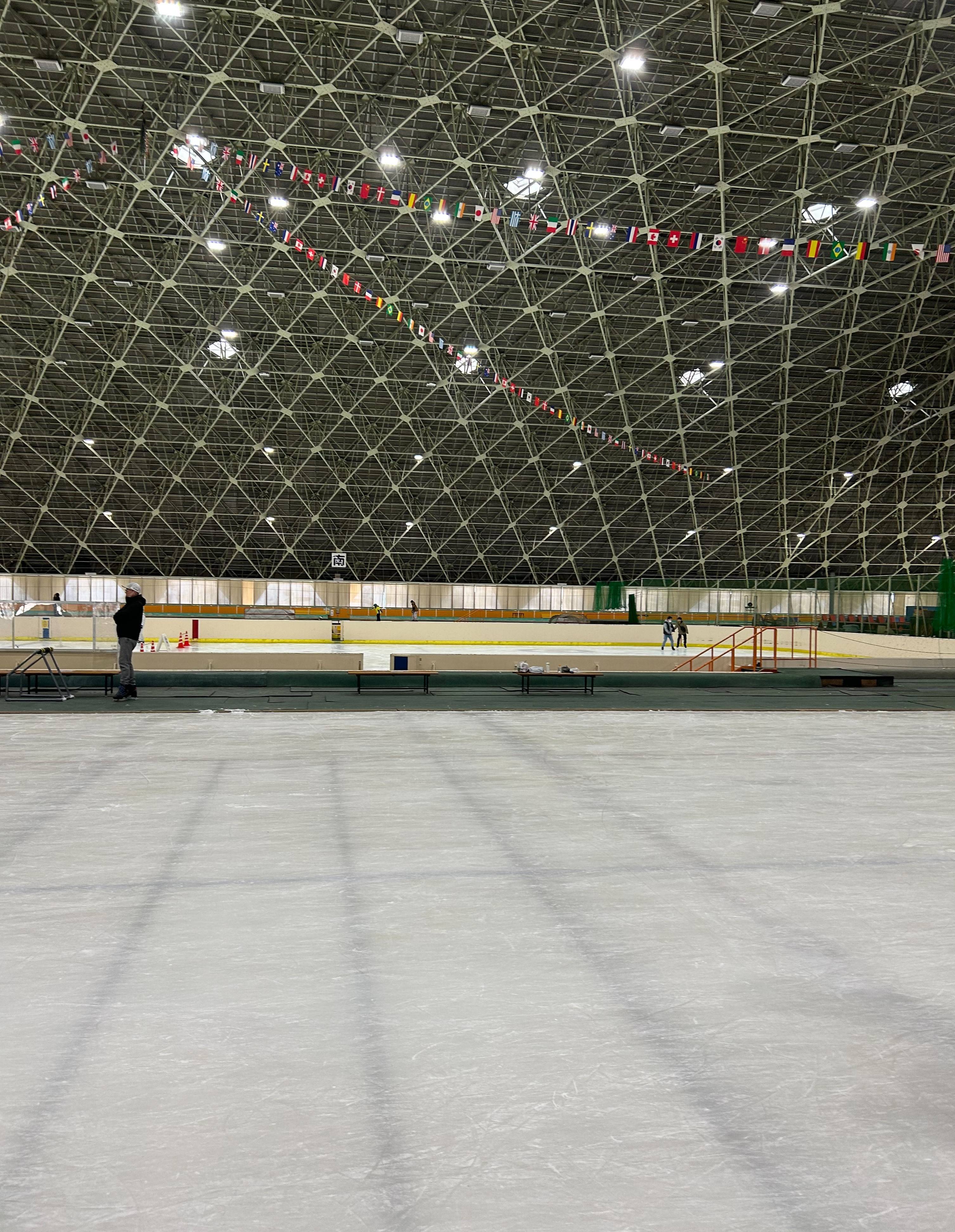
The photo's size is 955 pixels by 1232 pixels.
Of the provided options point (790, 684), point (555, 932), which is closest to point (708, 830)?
point (555, 932)

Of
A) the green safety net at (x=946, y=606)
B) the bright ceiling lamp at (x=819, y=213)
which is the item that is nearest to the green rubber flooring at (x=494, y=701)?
the green safety net at (x=946, y=606)

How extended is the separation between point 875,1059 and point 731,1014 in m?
0.55

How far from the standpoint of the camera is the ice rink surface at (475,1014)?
2434mm

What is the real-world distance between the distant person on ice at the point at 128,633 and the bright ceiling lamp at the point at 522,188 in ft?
79.9

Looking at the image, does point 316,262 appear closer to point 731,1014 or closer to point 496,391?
point 496,391

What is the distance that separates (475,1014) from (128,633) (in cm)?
1331

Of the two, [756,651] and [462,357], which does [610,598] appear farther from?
[756,651]

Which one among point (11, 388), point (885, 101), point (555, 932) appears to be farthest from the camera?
point (11, 388)

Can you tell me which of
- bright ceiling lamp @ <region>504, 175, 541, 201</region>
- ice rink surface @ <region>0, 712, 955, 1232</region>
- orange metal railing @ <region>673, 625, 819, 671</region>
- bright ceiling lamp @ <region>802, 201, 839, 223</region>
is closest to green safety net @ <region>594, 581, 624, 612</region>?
orange metal railing @ <region>673, 625, 819, 671</region>

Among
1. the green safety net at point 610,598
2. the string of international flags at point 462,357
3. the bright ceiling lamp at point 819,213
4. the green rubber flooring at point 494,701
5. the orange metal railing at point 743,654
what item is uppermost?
the bright ceiling lamp at point 819,213

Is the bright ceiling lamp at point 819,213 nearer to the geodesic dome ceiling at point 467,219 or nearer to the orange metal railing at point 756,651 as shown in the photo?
the geodesic dome ceiling at point 467,219

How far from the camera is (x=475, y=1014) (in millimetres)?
3531

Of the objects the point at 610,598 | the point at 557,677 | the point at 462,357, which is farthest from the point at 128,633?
the point at 610,598

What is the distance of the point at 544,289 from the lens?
40750 millimetres
